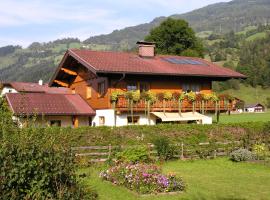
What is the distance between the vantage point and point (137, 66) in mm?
33844

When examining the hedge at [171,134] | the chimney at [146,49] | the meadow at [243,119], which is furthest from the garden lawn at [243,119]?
the hedge at [171,134]

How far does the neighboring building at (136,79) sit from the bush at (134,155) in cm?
1014

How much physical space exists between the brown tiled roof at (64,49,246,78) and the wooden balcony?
2.25m

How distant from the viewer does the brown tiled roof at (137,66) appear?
32031mm

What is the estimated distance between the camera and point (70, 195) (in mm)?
10859

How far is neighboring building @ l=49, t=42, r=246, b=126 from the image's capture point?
106ft

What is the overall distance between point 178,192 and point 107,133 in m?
10.1

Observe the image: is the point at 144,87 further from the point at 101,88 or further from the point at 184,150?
the point at 184,150

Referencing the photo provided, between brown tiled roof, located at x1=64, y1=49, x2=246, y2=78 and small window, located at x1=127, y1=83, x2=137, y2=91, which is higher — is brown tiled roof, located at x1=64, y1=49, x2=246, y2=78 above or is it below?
above

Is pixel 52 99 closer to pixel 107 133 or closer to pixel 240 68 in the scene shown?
pixel 107 133

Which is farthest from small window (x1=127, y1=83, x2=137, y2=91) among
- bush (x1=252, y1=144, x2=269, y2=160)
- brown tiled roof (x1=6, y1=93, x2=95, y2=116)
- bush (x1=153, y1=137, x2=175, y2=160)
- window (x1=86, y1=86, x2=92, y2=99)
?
bush (x1=252, y1=144, x2=269, y2=160)

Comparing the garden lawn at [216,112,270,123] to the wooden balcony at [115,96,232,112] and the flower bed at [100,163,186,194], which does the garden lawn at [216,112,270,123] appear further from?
the flower bed at [100,163,186,194]

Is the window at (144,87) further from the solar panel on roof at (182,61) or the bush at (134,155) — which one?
the bush at (134,155)

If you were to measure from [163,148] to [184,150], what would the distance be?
189 cm
